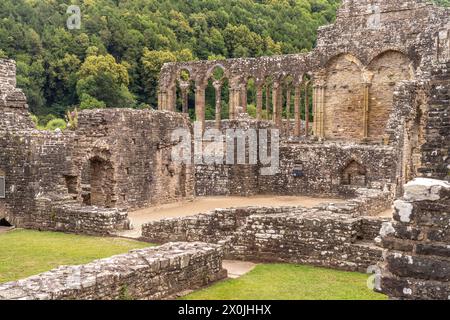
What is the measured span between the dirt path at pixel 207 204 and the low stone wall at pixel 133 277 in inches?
263

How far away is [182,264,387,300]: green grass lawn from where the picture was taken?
999cm

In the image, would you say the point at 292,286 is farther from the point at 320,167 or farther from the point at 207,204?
the point at 320,167

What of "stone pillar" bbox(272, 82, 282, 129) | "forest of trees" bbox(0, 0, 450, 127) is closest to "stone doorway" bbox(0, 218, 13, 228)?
"stone pillar" bbox(272, 82, 282, 129)

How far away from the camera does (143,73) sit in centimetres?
6294

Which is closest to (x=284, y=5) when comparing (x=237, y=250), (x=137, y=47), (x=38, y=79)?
(x=137, y=47)

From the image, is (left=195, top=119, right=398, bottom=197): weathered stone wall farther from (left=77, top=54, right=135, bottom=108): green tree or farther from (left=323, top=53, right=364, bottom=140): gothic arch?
(left=77, top=54, right=135, bottom=108): green tree

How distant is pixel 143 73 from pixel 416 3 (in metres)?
38.0

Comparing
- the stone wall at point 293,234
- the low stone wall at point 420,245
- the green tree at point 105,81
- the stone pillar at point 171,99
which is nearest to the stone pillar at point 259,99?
the stone pillar at point 171,99

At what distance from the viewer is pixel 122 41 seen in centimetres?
6316

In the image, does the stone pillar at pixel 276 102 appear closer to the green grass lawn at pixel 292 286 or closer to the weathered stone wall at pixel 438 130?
the green grass lawn at pixel 292 286

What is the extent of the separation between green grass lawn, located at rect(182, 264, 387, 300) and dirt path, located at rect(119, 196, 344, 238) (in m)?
6.52

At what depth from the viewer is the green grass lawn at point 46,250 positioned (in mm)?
11875

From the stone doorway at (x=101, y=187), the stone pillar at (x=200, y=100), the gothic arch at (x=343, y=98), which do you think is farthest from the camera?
the stone pillar at (x=200, y=100)
